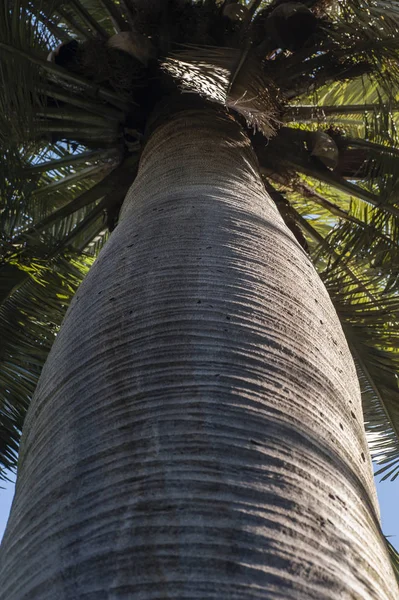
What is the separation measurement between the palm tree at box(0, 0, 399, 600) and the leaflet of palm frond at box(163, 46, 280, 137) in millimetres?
14

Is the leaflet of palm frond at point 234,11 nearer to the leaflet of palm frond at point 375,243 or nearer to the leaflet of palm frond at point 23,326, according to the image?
the leaflet of palm frond at point 375,243

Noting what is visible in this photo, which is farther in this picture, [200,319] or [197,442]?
[200,319]

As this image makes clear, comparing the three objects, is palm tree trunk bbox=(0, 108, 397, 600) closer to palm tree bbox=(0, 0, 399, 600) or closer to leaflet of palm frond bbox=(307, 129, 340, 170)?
palm tree bbox=(0, 0, 399, 600)

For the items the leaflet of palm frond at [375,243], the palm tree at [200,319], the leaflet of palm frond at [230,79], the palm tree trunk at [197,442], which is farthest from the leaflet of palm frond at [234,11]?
the palm tree trunk at [197,442]

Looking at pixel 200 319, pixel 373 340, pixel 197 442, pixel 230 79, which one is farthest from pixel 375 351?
pixel 197 442

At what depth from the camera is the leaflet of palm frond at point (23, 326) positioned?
511 centimetres

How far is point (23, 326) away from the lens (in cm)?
517

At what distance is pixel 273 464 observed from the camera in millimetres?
1520

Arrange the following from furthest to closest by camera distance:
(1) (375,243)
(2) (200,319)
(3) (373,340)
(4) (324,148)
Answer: (3) (373,340), (1) (375,243), (4) (324,148), (2) (200,319)

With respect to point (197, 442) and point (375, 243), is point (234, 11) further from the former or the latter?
point (197, 442)

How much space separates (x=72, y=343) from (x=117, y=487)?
2.31 feet

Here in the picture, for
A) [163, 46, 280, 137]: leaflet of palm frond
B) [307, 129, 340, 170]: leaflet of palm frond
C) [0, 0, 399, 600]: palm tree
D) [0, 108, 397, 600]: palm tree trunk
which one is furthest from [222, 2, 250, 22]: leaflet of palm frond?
[0, 108, 397, 600]: palm tree trunk

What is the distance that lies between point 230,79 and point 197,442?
8.54 ft

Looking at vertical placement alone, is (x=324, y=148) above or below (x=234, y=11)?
below
